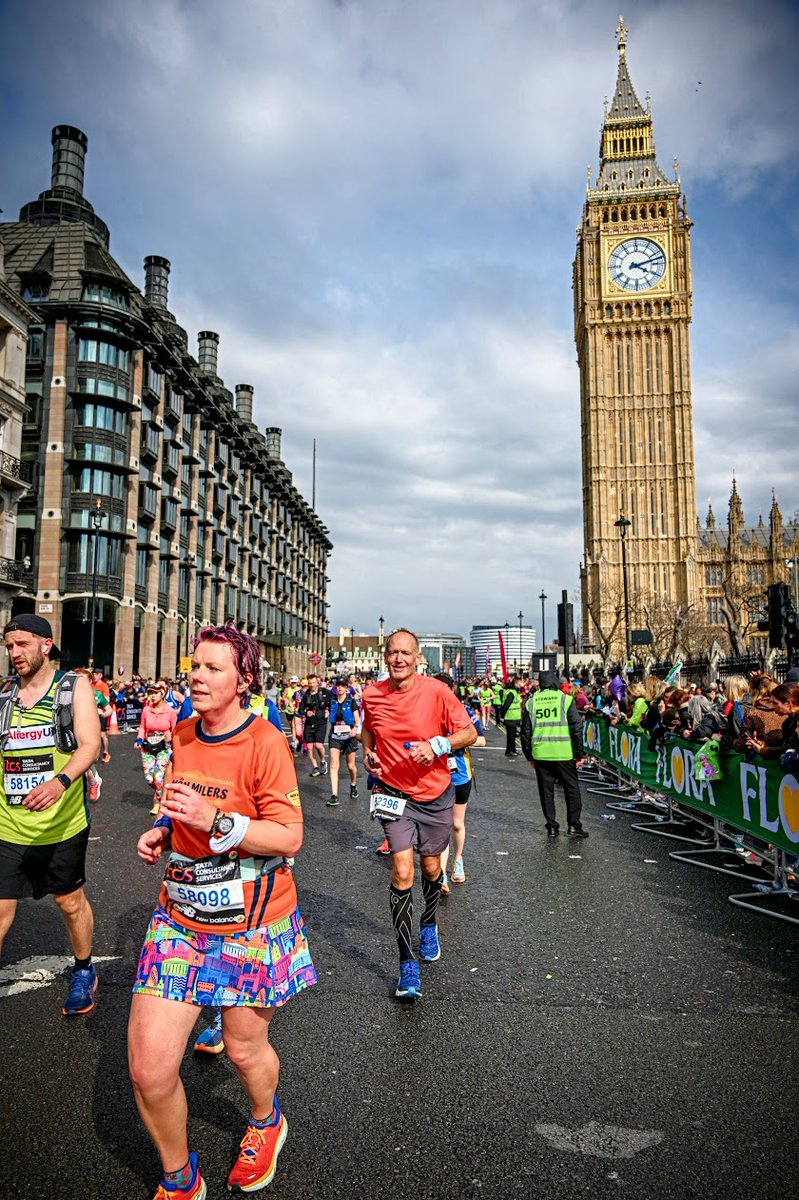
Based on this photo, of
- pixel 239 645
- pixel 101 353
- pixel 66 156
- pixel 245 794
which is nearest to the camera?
pixel 245 794

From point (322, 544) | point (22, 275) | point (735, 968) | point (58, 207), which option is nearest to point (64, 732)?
point (735, 968)

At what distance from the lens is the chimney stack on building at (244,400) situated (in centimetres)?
7994

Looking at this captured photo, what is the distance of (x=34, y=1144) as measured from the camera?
9.96 ft

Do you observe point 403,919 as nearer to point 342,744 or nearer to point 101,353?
point 342,744

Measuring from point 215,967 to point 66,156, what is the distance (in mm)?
61246

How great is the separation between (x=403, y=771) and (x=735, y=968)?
244 centimetres

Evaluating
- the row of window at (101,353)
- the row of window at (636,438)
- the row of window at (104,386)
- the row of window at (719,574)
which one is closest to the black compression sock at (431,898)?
the row of window at (104,386)

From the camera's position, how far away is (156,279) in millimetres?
59500

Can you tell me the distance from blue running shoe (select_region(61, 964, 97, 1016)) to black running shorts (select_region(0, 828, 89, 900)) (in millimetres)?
482

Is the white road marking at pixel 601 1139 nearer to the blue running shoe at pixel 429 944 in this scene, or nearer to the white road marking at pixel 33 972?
the blue running shoe at pixel 429 944

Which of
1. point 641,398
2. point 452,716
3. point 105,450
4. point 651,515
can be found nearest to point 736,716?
point 452,716

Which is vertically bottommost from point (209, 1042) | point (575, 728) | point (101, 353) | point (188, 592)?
point (209, 1042)

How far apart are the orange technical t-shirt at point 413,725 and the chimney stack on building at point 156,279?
6069cm

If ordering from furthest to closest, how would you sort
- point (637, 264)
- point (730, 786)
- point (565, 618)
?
point (637, 264) < point (565, 618) < point (730, 786)
